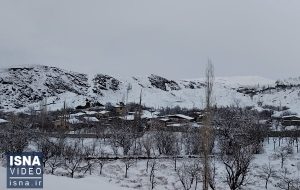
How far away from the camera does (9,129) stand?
Answer: 6431 centimetres

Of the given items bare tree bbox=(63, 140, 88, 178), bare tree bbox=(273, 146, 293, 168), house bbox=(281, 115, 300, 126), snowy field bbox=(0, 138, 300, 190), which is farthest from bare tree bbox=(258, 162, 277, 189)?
house bbox=(281, 115, 300, 126)

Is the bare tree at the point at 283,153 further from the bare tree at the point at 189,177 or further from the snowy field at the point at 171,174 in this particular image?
the bare tree at the point at 189,177

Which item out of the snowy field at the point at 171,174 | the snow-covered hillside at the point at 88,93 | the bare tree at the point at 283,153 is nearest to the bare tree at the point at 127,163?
the snowy field at the point at 171,174

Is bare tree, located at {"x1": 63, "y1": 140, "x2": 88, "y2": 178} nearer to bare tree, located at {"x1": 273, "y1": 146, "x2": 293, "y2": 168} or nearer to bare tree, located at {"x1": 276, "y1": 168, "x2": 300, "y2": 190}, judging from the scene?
bare tree, located at {"x1": 276, "y1": 168, "x2": 300, "y2": 190}

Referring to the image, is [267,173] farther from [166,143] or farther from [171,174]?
[166,143]

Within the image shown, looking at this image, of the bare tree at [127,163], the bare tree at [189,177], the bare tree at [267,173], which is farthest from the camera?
the bare tree at [127,163]

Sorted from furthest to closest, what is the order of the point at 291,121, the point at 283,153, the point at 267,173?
the point at 291,121 < the point at 283,153 < the point at 267,173

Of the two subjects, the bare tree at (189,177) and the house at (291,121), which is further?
the house at (291,121)

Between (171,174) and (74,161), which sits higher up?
(74,161)

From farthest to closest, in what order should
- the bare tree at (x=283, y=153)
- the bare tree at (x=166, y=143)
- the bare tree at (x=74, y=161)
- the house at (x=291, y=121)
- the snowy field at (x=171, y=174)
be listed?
the house at (x=291, y=121)
the bare tree at (x=166, y=143)
the bare tree at (x=283, y=153)
the bare tree at (x=74, y=161)
the snowy field at (x=171, y=174)

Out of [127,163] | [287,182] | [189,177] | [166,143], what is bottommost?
[287,182]

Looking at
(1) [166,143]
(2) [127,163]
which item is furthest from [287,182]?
(1) [166,143]

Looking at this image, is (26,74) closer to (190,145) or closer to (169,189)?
(190,145)

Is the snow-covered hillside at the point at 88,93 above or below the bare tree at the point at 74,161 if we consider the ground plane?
above
